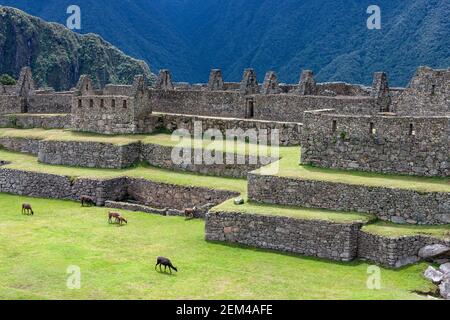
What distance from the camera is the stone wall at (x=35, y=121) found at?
38.3 metres

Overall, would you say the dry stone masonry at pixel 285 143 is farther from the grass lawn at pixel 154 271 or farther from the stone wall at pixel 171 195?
the grass lawn at pixel 154 271

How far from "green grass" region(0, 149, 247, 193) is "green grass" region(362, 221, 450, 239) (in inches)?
239

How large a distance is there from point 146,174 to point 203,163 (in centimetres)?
243

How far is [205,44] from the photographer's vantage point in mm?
110625

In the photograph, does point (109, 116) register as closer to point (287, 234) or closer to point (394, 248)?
point (287, 234)

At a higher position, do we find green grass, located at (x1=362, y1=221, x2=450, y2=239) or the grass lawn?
green grass, located at (x1=362, y1=221, x2=450, y2=239)

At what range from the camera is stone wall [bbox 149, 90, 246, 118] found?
35344mm

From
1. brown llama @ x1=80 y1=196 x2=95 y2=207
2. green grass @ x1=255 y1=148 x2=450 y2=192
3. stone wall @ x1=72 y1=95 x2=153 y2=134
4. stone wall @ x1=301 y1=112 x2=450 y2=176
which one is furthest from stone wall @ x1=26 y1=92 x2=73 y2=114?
stone wall @ x1=301 y1=112 x2=450 y2=176

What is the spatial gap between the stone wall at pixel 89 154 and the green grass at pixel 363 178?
8290 millimetres

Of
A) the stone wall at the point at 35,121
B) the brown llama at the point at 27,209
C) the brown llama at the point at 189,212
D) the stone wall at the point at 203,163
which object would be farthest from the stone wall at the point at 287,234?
the stone wall at the point at 35,121

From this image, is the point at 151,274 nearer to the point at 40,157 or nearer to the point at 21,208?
the point at 21,208

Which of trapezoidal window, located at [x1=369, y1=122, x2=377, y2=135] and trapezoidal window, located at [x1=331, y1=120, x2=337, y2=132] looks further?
trapezoidal window, located at [x1=331, y1=120, x2=337, y2=132]

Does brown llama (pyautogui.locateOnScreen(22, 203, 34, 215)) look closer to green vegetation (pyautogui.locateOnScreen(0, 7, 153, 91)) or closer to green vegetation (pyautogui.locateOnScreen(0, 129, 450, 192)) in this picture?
green vegetation (pyautogui.locateOnScreen(0, 129, 450, 192))

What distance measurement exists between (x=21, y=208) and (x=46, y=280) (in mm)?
9909
